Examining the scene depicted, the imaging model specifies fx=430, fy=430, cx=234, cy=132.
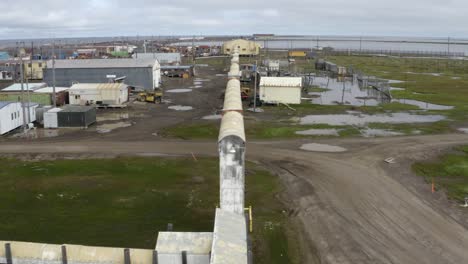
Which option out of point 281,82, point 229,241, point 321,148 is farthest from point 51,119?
point 229,241

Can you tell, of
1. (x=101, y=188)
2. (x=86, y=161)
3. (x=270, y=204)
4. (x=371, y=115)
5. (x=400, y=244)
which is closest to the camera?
(x=400, y=244)

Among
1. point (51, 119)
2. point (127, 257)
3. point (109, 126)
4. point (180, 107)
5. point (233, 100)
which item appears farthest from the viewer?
point (180, 107)

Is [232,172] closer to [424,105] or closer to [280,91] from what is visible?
[280,91]

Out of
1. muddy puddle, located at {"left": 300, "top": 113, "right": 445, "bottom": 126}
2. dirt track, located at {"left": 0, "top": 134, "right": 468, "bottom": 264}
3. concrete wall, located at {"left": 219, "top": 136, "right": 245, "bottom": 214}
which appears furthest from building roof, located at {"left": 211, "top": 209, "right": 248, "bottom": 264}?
muddy puddle, located at {"left": 300, "top": 113, "right": 445, "bottom": 126}

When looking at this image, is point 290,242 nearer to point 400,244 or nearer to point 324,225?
point 324,225

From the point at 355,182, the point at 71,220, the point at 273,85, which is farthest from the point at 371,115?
the point at 71,220

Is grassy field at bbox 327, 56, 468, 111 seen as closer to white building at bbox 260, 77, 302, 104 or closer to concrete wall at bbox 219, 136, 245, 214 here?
white building at bbox 260, 77, 302, 104
